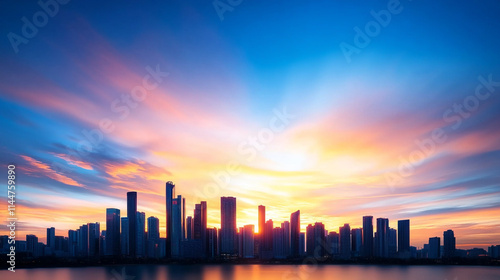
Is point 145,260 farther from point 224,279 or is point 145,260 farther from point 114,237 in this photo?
point 224,279

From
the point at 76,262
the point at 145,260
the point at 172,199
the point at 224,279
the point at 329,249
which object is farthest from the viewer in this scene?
the point at 172,199

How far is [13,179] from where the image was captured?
18.2m

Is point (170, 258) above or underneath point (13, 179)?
underneath

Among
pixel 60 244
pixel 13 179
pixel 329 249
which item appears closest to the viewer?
pixel 13 179

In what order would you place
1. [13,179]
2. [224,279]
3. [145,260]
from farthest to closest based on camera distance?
[145,260]
[224,279]
[13,179]

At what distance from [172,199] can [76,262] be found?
38.8m

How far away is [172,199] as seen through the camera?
12419 centimetres

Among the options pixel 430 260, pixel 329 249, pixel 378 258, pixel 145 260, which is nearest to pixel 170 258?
pixel 145 260

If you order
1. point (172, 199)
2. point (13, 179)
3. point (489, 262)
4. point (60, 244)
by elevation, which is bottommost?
point (489, 262)

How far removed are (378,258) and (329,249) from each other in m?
15.2

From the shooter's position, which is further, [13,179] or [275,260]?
[275,260]

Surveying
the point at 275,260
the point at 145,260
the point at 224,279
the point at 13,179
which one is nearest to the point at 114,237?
the point at 145,260

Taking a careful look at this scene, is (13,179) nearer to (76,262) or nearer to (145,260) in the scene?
(76,262)

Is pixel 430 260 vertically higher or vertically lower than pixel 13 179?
lower
